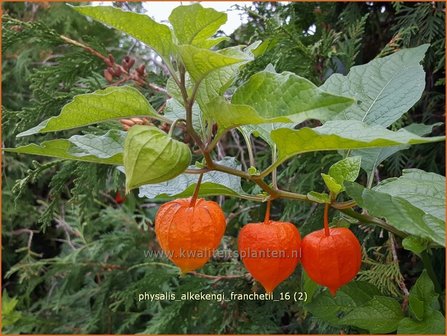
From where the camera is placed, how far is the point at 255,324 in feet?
3.35

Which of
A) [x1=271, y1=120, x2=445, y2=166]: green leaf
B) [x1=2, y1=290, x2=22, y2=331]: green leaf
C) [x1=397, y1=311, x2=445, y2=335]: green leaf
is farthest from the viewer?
[x1=2, y1=290, x2=22, y2=331]: green leaf

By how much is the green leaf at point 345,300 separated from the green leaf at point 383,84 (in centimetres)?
23

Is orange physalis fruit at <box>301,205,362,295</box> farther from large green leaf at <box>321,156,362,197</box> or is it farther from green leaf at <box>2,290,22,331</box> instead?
green leaf at <box>2,290,22,331</box>

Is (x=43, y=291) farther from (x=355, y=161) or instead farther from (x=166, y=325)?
(x=355, y=161)

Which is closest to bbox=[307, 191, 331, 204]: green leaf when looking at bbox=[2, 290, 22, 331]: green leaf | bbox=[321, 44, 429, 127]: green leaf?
bbox=[321, 44, 429, 127]: green leaf

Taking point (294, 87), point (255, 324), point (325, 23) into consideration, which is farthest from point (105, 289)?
point (294, 87)

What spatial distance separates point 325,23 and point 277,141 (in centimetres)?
69

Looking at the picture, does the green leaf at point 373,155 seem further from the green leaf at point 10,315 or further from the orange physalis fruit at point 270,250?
the green leaf at point 10,315

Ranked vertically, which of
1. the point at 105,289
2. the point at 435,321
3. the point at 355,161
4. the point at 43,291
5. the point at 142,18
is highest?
the point at 142,18

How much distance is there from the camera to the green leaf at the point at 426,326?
2.01 feet

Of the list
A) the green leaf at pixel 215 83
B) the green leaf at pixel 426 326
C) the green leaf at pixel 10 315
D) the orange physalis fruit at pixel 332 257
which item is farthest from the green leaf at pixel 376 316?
the green leaf at pixel 10 315

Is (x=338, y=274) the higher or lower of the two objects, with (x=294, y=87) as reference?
lower

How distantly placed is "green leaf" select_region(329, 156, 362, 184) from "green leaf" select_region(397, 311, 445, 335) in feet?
0.69

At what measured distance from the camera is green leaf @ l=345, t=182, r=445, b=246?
1.37 ft
